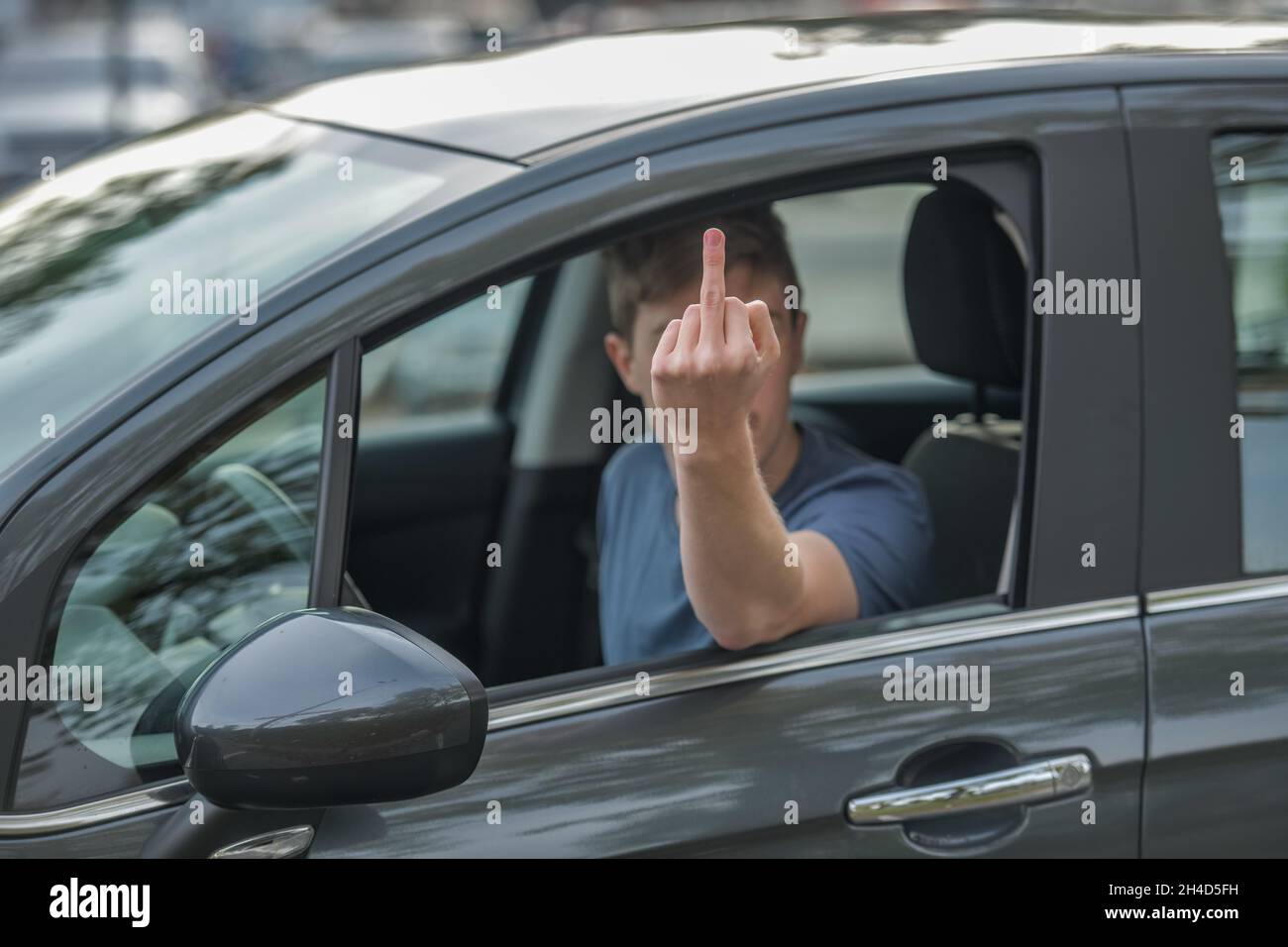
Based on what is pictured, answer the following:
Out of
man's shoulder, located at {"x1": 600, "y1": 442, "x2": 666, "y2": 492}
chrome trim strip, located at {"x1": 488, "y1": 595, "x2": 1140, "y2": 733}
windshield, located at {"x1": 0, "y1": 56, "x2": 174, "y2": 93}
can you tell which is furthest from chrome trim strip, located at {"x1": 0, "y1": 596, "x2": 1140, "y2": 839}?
windshield, located at {"x1": 0, "y1": 56, "x2": 174, "y2": 93}

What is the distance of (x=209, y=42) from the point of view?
19797 mm

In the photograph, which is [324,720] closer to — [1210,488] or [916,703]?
[916,703]

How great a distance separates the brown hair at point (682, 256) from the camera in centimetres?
193

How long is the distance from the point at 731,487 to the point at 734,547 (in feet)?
0.27

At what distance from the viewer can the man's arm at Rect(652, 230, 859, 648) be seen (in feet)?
4.71

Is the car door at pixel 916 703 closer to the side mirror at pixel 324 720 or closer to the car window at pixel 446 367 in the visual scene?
the side mirror at pixel 324 720

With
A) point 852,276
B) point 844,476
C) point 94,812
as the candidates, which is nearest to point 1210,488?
point 844,476

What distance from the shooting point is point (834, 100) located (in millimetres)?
1693

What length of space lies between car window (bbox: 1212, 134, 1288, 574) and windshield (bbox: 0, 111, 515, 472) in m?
0.82

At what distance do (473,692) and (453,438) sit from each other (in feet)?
6.47

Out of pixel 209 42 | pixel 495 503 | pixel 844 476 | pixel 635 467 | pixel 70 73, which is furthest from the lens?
pixel 209 42

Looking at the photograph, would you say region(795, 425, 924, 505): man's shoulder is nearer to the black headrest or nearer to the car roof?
the black headrest
